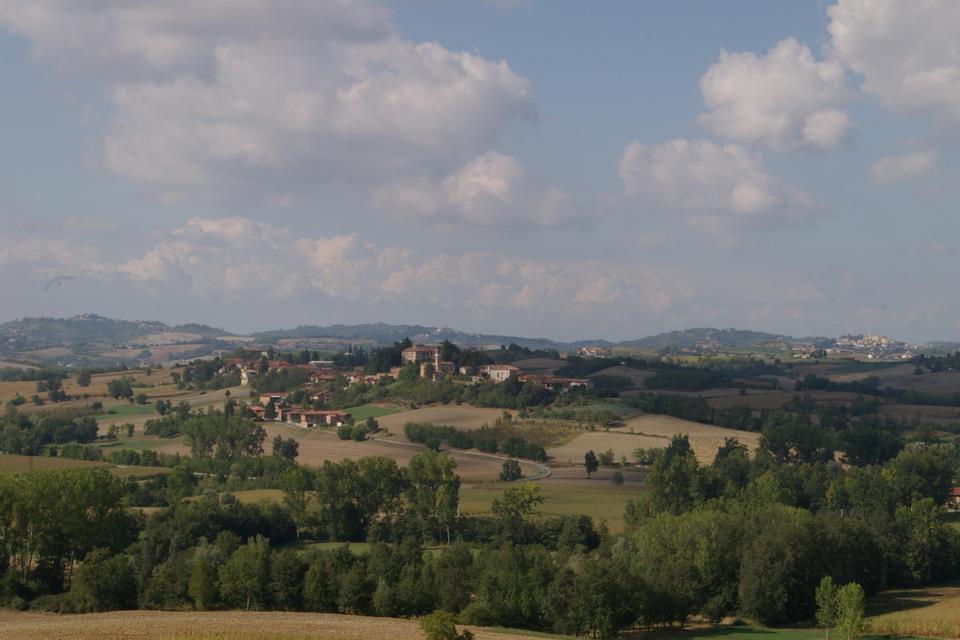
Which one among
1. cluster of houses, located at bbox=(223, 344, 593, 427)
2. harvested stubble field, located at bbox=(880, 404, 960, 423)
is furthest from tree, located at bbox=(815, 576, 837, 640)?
harvested stubble field, located at bbox=(880, 404, 960, 423)

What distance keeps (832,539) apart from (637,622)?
489 inches

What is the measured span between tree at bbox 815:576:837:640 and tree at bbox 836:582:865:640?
0.73 m

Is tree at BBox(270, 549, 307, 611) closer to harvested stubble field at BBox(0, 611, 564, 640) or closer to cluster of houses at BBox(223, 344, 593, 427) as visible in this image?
harvested stubble field at BBox(0, 611, 564, 640)

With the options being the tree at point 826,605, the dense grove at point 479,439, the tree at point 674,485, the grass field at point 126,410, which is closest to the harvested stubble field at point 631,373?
the dense grove at point 479,439

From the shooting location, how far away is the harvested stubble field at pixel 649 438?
101812 millimetres

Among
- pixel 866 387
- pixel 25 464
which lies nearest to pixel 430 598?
pixel 25 464

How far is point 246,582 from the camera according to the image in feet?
152

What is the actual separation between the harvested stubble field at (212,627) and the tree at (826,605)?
41.5 ft

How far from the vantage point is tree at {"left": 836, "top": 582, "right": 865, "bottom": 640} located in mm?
40469

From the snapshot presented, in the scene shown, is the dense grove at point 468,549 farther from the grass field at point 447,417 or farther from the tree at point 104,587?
the grass field at point 447,417

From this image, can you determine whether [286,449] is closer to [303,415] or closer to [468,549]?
[303,415]

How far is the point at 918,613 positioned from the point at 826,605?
5.09 metres

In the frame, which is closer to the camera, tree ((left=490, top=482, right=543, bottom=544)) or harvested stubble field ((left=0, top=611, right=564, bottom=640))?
harvested stubble field ((left=0, top=611, right=564, bottom=640))

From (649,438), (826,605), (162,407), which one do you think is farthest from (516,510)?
(162,407)
